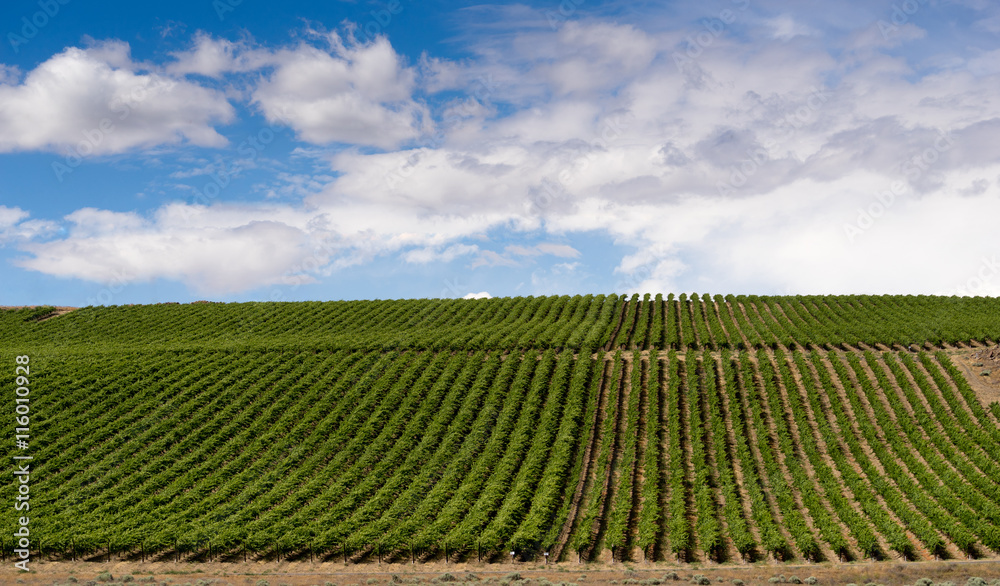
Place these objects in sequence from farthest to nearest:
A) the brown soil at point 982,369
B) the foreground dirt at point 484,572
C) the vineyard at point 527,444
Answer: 1. the brown soil at point 982,369
2. the vineyard at point 527,444
3. the foreground dirt at point 484,572

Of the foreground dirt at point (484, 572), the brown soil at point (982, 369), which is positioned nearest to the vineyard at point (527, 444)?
the foreground dirt at point (484, 572)

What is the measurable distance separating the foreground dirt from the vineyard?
0.77 meters

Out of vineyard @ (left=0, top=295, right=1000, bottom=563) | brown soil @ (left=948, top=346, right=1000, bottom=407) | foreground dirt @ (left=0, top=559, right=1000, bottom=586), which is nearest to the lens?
foreground dirt @ (left=0, top=559, right=1000, bottom=586)

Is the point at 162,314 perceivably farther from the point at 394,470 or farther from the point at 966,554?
the point at 966,554

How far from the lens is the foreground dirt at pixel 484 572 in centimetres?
2130

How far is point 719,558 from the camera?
2295 centimetres

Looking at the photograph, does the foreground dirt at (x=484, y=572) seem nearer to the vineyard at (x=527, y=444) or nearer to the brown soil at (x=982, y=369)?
the vineyard at (x=527, y=444)

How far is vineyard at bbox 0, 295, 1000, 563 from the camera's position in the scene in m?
24.2

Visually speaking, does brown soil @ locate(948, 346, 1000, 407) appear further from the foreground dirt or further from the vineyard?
the foreground dirt

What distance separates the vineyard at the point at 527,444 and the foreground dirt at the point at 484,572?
2.53 feet

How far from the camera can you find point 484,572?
22156mm

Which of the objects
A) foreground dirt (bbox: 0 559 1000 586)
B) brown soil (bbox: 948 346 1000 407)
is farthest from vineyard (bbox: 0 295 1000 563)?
brown soil (bbox: 948 346 1000 407)

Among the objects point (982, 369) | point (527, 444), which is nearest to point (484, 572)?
point (527, 444)

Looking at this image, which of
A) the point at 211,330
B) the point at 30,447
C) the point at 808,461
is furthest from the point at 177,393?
the point at 808,461
